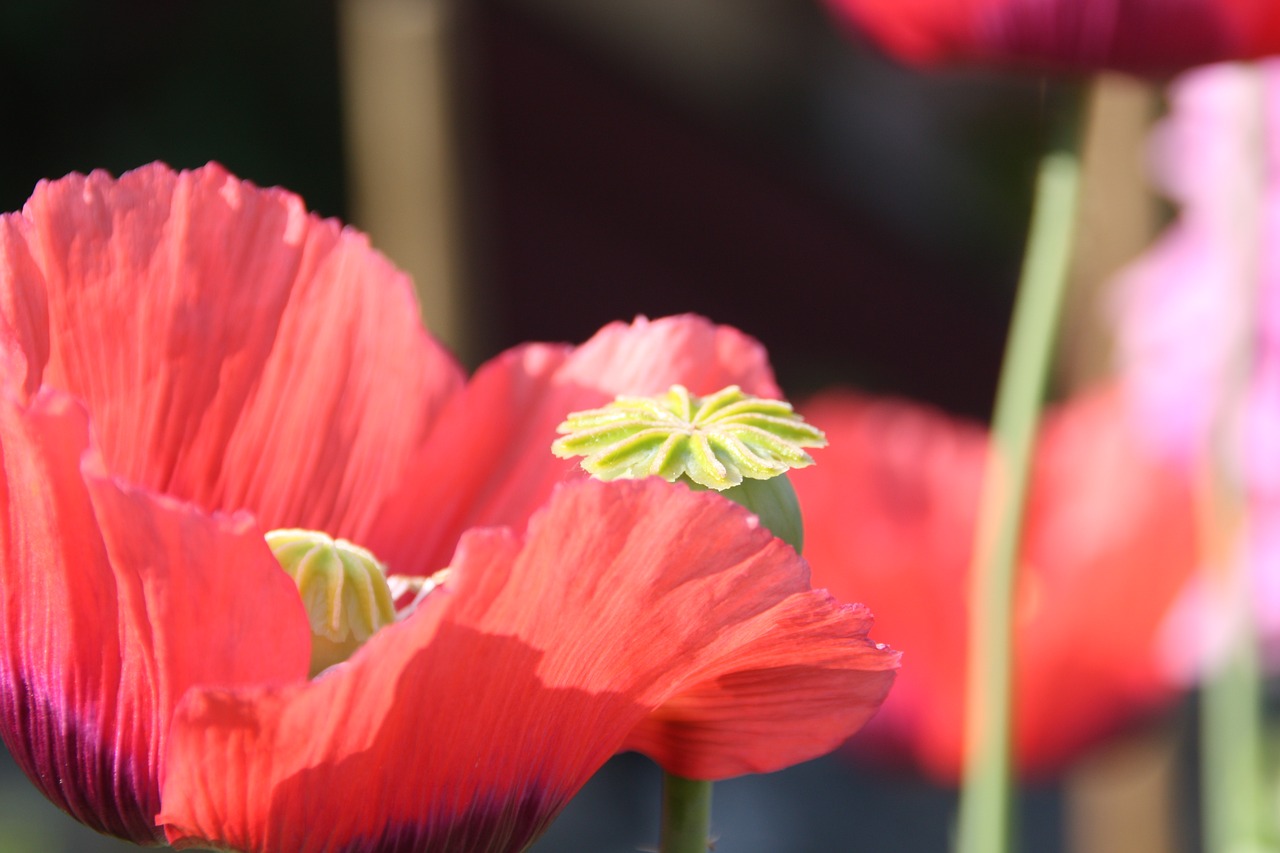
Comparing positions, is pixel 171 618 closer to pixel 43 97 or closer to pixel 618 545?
pixel 618 545

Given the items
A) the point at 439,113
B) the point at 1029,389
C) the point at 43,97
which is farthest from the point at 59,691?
the point at 43,97

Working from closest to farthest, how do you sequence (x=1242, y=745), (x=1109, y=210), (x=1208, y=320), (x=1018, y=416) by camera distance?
(x=1018, y=416) → (x=1242, y=745) → (x=1208, y=320) → (x=1109, y=210)

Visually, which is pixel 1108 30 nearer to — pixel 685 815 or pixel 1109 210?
pixel 685 815

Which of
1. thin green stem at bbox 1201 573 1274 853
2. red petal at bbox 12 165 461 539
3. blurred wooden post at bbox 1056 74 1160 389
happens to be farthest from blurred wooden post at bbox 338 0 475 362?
red petal at bbox 12 165 461 539

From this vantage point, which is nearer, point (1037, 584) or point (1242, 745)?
point (1242, 745)

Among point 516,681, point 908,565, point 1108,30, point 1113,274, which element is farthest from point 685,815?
point 1113,274

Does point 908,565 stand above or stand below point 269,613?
above

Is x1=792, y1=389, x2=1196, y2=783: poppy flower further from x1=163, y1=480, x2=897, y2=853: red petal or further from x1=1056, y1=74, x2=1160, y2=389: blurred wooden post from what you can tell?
x1=163, y1=480, x2=897, y2=853: red petal
